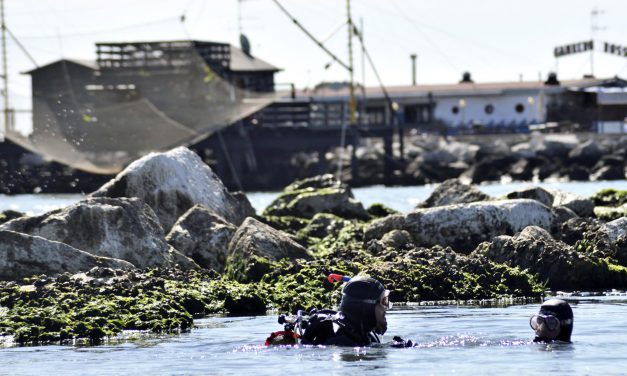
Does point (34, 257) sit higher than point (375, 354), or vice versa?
point (34, 257)

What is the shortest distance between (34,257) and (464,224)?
9023mm

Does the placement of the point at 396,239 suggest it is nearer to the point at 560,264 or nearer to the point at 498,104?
the point at 560,264

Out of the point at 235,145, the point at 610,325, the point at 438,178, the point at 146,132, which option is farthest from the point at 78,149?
the point at 610,325

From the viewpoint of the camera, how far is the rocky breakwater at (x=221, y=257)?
21750 mm

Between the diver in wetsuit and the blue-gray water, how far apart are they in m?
0.21

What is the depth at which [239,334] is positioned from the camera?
2022cm

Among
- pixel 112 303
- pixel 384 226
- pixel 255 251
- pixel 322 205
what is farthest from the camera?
pixel 322 205

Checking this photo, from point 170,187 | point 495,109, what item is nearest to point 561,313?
point 170,187

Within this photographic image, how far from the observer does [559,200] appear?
34156mm

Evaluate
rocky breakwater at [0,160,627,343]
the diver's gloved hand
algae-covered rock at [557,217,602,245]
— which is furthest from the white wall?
the diver's gloved hand

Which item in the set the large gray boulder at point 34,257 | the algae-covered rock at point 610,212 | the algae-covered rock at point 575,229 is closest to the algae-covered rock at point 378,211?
the algae-covered rock at point 610,212

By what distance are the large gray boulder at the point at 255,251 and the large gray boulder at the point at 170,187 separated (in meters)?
3.96

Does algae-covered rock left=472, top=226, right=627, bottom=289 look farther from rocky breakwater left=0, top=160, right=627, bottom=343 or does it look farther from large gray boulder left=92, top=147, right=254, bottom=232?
large gray boulder left=92, top=147, right=254, bottom=232

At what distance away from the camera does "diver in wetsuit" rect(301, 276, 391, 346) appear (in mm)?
17422
